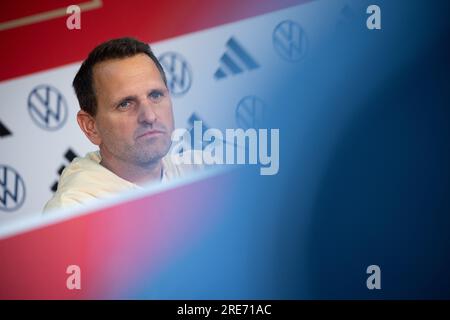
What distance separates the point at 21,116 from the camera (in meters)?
2.58

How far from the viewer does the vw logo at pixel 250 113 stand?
2551 millimetres

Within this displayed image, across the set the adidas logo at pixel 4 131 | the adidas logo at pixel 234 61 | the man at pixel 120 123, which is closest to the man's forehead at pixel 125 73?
the man at pixel 120 123

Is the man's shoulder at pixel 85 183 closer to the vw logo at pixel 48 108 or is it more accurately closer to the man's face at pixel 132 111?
the man's face at pixel 132 111

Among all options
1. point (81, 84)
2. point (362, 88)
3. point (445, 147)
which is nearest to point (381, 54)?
point (362, 88)

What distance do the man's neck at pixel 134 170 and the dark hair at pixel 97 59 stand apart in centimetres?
21

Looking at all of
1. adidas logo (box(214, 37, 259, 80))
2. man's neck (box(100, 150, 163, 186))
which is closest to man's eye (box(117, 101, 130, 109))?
man's neck (box(100, 150, 163, 186))

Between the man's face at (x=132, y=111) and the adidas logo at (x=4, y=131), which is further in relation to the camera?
the adidas logo at (x=4, y=131)

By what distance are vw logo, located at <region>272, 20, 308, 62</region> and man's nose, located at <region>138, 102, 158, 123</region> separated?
0.57 metres

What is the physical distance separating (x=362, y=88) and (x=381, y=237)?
612 mm

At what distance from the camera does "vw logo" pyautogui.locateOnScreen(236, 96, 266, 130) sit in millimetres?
2551

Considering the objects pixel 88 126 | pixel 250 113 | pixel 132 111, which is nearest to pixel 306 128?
pixel 250 113

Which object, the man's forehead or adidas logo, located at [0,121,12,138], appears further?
adidas logo, located at [0,121,12,138]

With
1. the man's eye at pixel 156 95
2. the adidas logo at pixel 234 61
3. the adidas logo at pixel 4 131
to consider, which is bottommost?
the adidas logo at pixel 4 131

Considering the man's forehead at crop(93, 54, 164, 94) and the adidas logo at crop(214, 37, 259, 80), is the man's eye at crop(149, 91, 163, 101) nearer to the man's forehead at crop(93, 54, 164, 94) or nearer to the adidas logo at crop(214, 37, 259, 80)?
the man's forehead at crop(93, 54, 164, 94)
